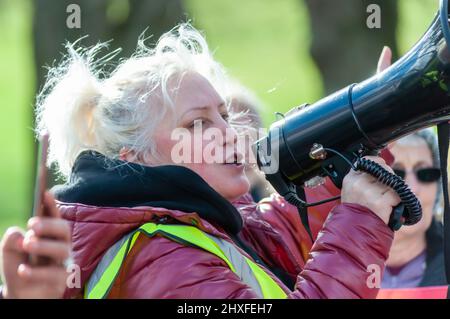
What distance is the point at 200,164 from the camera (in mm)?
3059

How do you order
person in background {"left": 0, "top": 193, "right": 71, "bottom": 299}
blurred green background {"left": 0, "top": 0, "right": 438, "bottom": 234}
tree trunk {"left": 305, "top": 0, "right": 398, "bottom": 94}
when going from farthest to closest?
blurred green background {"left": 0, "top": 0, "right": 438, "bottom": 234}, tree trunk {"left": 305, "top": 0, "right": 398, "bottom": 94}, person in background {"left": 0, "top": 193, "right": 71, "bottom": 299}

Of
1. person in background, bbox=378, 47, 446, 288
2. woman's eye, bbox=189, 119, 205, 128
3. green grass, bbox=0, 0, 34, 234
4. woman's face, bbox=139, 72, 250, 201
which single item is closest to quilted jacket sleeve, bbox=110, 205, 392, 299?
woman's face, bbox=139, 72, 250, 201

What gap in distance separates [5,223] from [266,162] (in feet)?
33.4

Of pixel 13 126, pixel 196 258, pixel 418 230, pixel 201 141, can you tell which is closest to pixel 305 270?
pixel 196 258

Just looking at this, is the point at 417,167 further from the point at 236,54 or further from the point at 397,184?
the point at 236,54

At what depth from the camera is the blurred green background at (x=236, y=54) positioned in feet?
29.0

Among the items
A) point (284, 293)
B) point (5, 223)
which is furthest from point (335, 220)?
point (5, 223)

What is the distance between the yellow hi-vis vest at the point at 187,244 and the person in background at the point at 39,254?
517 mm

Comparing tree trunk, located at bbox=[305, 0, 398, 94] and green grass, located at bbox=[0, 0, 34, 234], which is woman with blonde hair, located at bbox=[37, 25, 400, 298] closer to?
tree trunk, located at bbox=[305, 0, 398, 94]

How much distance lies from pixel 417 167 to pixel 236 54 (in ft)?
27.7

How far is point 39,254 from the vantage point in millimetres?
2125

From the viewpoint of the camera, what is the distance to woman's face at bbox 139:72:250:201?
3.07 metres

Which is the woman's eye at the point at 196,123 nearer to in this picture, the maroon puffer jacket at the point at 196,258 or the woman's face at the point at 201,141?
the woman's face at the point at 201,141
